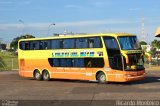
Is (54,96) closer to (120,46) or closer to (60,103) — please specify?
(60,103)

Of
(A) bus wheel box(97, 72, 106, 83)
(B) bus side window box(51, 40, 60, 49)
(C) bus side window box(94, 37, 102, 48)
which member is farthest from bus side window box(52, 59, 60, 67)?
(C) bus side window box(94, 37, 102, 48)

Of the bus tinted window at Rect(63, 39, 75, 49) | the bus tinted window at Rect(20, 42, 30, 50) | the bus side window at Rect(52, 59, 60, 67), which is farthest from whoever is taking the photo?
the bus tinted window at Rect(20, 42, 30, 50)

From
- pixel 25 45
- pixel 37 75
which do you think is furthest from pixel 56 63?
pixel 25 45

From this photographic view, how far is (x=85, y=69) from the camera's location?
27781 millimetres

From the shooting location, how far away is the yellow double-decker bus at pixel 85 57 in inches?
1014

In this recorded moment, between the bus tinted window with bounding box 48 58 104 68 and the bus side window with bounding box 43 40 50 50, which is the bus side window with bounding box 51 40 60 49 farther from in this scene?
the bus tinted window with bounding box 48 58 104 68

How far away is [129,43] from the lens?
26219mm

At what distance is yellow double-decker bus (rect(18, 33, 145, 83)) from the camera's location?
25.8 metres

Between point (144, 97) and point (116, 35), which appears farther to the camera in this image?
point (116, 35)

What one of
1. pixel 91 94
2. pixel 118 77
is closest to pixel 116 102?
pixel 91 94

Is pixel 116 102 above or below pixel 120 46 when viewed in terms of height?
below

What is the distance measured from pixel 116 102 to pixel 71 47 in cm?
1217

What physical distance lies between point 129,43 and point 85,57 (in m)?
3.13

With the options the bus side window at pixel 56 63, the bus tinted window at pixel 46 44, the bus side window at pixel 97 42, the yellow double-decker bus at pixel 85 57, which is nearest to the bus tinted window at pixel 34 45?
the yellow double-decker bus at pixel 85 57
